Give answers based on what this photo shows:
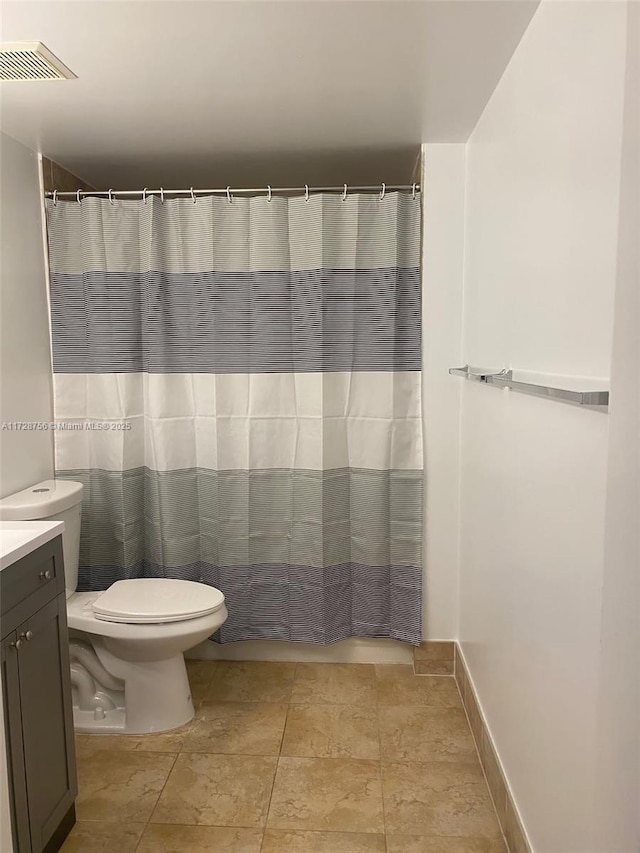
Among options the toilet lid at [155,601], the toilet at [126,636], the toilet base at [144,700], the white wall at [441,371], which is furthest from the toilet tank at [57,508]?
the white wall at [441,371]

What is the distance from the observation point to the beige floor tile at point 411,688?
2688mm

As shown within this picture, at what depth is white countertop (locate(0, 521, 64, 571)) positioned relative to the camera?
65.1 inches

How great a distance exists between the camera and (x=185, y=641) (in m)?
2.43

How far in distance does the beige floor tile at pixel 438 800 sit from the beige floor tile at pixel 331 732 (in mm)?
145

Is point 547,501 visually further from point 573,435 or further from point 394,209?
point 394,209

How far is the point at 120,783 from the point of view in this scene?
86.7 inches

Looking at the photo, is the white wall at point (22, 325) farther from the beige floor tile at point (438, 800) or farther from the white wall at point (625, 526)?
the white wall at point (625, 526)

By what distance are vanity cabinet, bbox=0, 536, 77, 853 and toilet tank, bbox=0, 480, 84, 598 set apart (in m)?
0.42

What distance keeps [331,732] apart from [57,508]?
1.30 meters

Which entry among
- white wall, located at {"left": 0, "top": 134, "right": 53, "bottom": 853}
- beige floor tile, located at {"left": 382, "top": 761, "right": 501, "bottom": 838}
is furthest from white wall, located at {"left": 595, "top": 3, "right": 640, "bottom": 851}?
white wall, located at {"left": 0, "top": 134, "right": 53, "bottom": 853}

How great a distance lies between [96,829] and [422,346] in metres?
2.02

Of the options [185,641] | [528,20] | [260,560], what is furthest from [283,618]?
[528,20]

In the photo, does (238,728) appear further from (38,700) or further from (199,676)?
(38,700)

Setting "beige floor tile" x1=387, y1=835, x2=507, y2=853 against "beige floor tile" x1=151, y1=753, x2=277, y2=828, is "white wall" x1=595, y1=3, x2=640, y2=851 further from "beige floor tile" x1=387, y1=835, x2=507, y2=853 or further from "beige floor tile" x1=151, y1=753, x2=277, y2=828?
"beige floor tile" x1=151, y1=753, x2=277, y2=828
